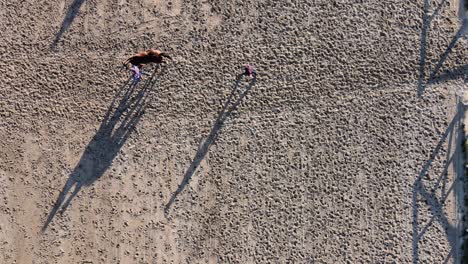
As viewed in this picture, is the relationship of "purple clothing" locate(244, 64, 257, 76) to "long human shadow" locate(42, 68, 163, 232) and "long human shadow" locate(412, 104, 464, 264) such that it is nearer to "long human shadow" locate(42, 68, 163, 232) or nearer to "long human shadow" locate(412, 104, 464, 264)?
"long human shadow" locate(42, 68, 163, 232)

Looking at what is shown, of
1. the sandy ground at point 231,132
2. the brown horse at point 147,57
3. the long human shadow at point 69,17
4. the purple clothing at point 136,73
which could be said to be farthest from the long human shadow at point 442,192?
the long human shadow at point 69,17

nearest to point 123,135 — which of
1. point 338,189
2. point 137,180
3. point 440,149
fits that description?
point 137,180

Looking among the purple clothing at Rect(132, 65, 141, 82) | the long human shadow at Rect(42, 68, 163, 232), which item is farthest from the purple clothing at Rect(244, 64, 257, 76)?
the purple clothing at Rect(132, 65, 141, 82)

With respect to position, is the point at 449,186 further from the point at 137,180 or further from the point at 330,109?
the point at 137,180

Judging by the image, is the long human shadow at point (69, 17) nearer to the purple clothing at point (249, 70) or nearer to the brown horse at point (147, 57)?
the brown horse at point (147, 57)

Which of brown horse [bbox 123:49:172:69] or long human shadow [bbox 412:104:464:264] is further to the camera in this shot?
long human shadow [bbox 412:104:464:264]

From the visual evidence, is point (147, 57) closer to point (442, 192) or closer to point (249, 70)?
point (249, 70)
